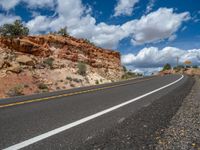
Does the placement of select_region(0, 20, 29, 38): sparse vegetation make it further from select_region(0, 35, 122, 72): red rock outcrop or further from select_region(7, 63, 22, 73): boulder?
select_region(7, 63, 22, 73): boulder

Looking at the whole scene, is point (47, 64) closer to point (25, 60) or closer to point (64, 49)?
point (25, 60)

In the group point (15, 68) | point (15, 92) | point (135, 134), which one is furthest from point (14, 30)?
point (135, 134)

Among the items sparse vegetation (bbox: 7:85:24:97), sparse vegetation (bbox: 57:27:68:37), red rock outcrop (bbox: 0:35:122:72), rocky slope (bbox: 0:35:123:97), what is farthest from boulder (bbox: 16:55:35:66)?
sparse vegetation (bbox: 57:27:68:37)

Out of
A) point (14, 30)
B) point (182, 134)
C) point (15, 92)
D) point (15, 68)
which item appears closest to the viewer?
point (182, 134)

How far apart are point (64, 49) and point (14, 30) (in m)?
7.98

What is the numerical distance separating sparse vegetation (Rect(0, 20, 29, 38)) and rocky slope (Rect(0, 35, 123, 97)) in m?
2.39

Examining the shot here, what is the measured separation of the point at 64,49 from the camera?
36219 millimetres

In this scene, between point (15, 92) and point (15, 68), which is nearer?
point (15, 92)

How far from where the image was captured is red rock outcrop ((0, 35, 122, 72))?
29.5 m

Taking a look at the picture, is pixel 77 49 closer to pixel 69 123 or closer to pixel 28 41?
pixel 28 41

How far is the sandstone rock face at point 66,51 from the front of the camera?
29.2 m

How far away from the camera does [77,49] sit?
128ft

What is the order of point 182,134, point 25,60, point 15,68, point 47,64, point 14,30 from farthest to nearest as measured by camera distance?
point 14,30
point 47,64
point 25,60
point 15,68
point 182,134

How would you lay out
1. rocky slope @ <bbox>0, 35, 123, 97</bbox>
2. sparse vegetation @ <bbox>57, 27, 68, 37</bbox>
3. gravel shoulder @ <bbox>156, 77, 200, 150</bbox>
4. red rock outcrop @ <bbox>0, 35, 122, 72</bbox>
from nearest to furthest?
gravel shoulder @ <bbox>156, 77, 200, 150</bbox> < rocky slope @ <bbox>0, 35, 123, 97</bbox> < red rock outcrop @ <bbox>0, 35, 122, 72</bbox> < sparse vegetation @ <bbox>57, 27, 68, 37</bbox>
